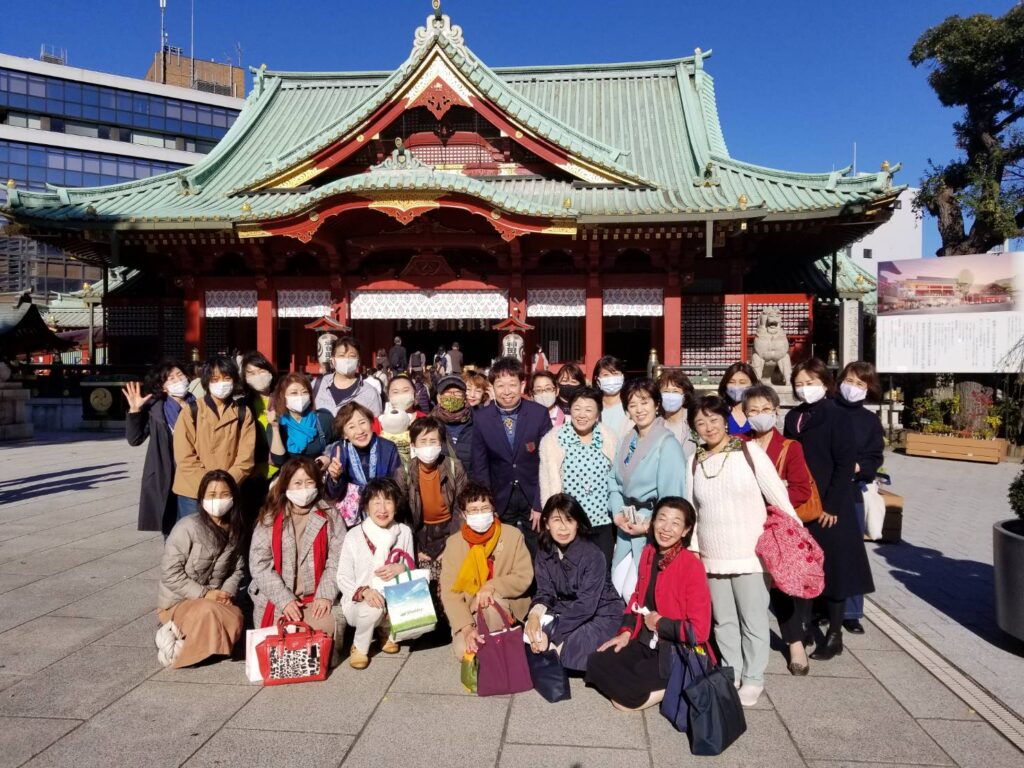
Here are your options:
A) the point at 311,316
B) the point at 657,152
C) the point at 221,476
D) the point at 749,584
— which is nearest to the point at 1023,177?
the point at 657,152

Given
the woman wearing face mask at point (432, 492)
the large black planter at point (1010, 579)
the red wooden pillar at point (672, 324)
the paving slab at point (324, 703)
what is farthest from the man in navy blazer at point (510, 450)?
the red wooden pillar at point (672, 324)

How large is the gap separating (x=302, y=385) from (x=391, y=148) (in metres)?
11.6

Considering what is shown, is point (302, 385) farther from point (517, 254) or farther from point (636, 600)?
point (517, 254)

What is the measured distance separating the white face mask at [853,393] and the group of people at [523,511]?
0.01 meters

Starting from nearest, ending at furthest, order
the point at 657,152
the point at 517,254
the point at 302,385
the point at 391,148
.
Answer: the point at 302,385, the point at 517,254, the point at 391,148, the point at 657,152

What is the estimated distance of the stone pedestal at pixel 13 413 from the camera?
579 inches

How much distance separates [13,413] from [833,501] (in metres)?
16.8

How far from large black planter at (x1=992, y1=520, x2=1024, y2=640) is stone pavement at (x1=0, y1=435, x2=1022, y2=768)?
0.91ft

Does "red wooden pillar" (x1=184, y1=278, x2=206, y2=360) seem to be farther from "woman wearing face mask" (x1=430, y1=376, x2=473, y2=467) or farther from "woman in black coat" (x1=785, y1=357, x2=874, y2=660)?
"woman in black coat" (x1=785, y1=357, x2=874, y2=660)

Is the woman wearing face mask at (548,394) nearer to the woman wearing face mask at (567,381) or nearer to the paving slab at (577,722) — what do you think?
the woman wearing face mask at (567,381)

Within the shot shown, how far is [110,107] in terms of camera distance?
49.9m

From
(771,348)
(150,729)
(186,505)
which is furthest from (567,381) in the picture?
(771,348)

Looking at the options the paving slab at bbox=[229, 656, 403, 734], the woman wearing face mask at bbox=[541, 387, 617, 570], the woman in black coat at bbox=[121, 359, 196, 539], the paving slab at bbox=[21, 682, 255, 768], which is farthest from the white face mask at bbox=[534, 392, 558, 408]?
the paving slab at bbox=[21, 682, 255, 768]

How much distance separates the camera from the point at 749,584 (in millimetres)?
3752
